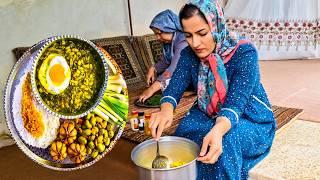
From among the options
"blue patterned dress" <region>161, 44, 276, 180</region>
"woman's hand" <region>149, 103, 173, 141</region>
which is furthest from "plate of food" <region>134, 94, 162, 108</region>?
"woman's hand" <region>149, 103, 173, 141</region>

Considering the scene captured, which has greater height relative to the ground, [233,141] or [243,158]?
[233,141]

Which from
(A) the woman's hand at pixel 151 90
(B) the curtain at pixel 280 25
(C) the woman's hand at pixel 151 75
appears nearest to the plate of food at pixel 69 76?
(A) the woman's hand at pixel 151 90

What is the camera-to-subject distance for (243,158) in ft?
4.94

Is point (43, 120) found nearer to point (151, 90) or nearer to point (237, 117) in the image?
point (237, 117)

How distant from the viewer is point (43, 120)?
107 centimetres

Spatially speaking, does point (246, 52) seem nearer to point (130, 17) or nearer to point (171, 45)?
Answer: point (171, 45)

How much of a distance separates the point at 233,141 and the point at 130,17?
87.3 inches

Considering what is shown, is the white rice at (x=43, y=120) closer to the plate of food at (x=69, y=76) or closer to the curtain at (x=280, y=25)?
the plate of food at (x=69, y=76)

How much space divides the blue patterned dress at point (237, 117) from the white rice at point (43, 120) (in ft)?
1.79

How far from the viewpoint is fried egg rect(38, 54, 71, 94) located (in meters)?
1.04

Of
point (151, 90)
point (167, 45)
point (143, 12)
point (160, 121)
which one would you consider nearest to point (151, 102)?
point (151, 90)

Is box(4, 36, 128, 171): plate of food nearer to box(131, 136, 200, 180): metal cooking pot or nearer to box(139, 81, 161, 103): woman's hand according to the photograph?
box(131, 136, 200, 180): metal cooking pot

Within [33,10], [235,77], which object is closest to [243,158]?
[235,77]

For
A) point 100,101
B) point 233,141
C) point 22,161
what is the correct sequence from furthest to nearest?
point 22,161, point 233,141, point 100,101
